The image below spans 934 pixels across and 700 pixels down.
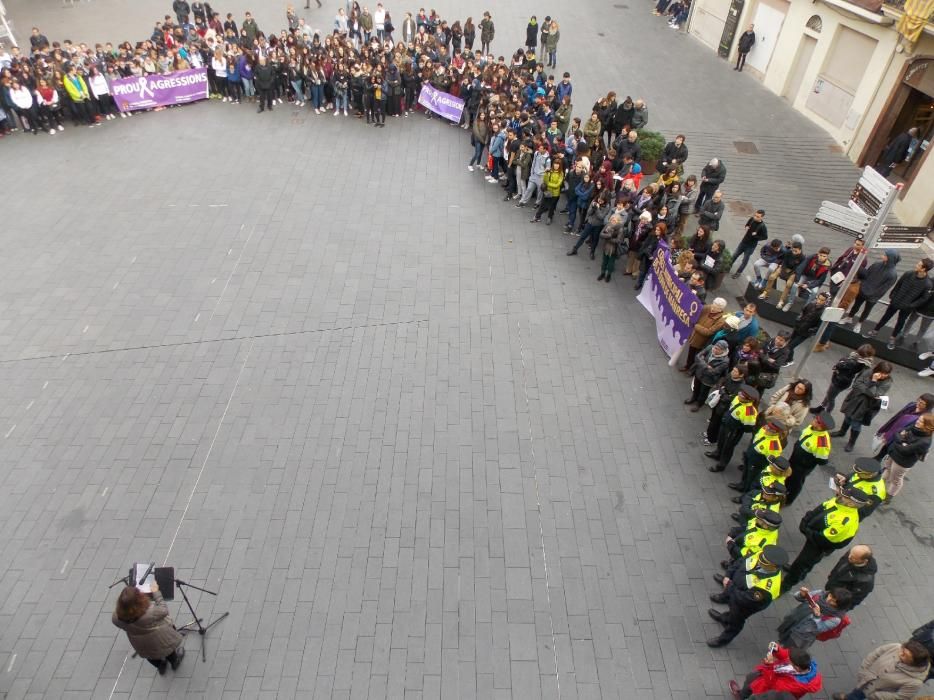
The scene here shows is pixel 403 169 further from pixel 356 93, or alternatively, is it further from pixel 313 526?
pixel 313 526

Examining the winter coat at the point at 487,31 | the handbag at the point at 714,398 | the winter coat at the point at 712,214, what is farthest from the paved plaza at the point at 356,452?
the winter coat at the point at 487,31

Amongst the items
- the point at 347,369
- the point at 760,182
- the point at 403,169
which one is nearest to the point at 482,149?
A: the point at 403,169

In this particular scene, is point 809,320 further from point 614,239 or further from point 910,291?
point 614,239

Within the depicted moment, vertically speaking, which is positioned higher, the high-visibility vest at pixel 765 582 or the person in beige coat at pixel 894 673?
the high-visibility vest at pixel 765 582

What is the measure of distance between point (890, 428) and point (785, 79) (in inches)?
A: 661

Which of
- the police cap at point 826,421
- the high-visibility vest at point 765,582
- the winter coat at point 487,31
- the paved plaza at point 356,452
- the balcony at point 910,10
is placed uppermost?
the balcony at point 910,10

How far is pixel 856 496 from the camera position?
21.6ft

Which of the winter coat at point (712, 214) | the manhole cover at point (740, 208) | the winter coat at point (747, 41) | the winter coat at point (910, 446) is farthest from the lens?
the winter coat at point (747, 41)

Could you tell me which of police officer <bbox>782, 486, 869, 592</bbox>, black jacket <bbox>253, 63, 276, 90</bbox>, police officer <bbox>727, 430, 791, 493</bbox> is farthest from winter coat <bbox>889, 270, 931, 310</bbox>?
black jacket <bbox>253, 63, 276, 90</bbox>

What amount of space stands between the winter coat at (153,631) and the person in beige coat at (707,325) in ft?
27.3

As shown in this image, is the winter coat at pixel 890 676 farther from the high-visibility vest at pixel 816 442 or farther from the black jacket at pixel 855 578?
the high-visibility vest at pixel 816 442

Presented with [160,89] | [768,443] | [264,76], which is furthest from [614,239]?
[160,89]

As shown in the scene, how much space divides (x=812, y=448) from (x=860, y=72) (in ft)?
50.0

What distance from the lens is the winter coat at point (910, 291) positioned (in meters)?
10.3
